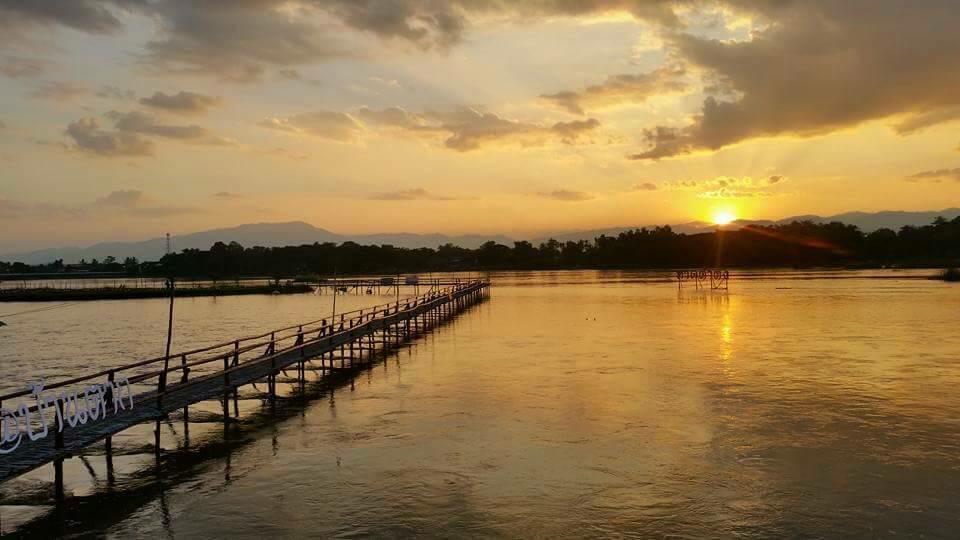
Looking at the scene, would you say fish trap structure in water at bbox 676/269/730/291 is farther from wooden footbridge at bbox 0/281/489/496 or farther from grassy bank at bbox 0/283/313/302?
wooden footbridge at bbox 0/281/489/496

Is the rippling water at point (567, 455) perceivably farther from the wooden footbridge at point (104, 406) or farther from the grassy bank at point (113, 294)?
the grassy bank at point (113, 294)

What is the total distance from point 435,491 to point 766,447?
8086mm

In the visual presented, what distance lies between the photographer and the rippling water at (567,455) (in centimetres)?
1200

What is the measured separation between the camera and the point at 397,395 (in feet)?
78.8

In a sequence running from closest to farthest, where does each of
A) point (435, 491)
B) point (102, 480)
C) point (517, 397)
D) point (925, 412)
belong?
point (435, 491) < point (102, 480) < point (925, 412) < point (517, 397)

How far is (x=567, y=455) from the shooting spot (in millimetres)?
15789

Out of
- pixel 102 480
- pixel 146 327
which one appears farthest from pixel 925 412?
pixel 146 327

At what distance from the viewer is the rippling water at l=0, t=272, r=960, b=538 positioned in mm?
12000

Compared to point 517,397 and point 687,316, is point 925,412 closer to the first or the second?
point 517,397

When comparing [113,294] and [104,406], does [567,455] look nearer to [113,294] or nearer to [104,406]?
[104,406]
